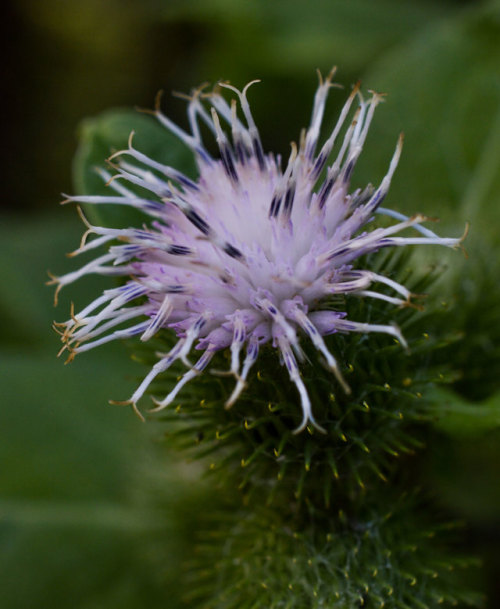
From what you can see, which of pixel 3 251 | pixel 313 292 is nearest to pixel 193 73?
pixel 3 251

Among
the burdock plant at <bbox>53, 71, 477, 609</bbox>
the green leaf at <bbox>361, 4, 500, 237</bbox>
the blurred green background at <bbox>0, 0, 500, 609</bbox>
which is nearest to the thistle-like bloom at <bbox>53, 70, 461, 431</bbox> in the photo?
the burdock plant at <bbox>53, 71, 477, 609</bbox>

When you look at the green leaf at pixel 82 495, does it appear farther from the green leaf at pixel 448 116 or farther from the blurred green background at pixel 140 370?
the green leaf at pixel 448 116

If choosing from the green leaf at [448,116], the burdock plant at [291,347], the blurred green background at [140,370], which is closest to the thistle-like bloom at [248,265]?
the burdock plant at [291,347]

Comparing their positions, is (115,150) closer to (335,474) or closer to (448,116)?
(335,474)

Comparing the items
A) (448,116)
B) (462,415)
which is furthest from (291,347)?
(448,116)

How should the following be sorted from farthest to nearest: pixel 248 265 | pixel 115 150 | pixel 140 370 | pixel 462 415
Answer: pixel 140 370 → pixel 115 150 → pixel 462 415 → pixel 248 265

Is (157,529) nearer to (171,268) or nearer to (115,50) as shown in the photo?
(171,268)
